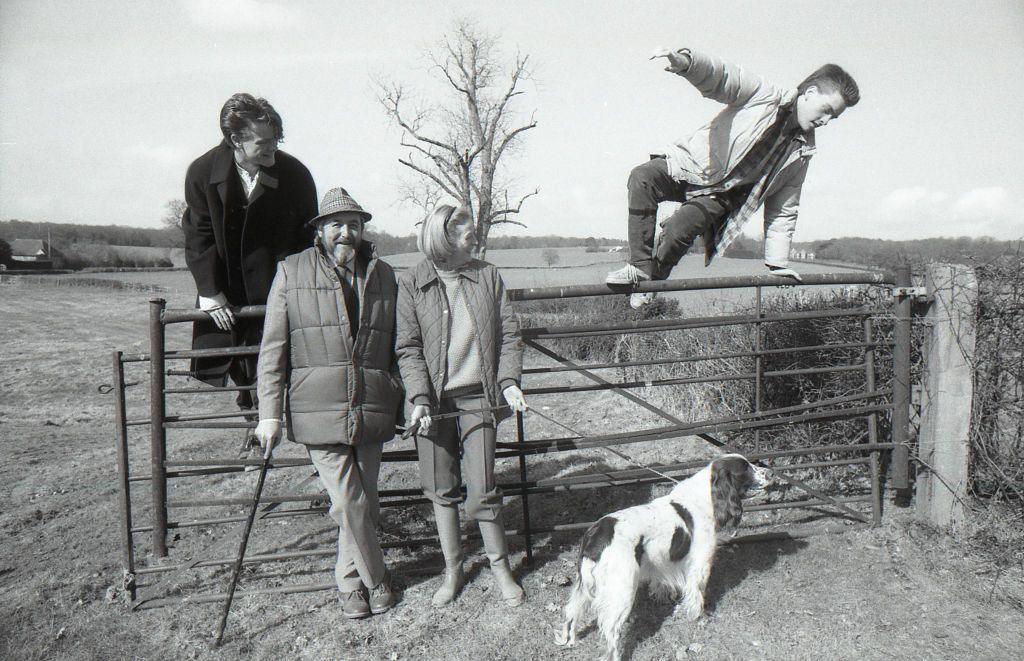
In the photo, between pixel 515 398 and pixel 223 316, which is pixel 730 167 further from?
pixel 223 316

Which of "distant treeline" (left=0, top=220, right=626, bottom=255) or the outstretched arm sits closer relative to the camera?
the outstretched arm

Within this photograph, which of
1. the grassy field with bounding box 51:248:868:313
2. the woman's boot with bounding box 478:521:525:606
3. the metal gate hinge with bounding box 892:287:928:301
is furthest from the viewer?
the grassy field with bounding box 51:248:868:313

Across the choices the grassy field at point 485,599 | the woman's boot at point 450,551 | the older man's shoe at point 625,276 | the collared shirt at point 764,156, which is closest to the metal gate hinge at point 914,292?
the collared shirt at point 764,156

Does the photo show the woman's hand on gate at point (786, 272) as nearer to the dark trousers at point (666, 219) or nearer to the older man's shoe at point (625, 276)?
the dark trousers at point (666, 219)

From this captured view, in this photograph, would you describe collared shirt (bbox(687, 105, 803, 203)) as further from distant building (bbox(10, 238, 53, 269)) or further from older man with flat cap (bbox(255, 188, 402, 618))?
distant building (bbox(10, 238, 53, 269))

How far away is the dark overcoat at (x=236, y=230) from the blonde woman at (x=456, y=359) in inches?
38.5

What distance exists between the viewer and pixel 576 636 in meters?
2.98

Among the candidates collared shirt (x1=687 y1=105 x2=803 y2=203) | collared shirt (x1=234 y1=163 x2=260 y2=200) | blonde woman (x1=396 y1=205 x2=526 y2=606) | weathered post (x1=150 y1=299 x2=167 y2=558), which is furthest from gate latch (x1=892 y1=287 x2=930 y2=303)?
weathered post (x1=150 y1=299 x2=167 y2=558)

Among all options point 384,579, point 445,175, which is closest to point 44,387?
point 384,579

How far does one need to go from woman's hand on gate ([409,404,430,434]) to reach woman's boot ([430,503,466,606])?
484 millimetres

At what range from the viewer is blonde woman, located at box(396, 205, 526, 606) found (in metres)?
3.01

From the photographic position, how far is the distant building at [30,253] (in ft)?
151

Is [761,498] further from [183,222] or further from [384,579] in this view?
[183,222]

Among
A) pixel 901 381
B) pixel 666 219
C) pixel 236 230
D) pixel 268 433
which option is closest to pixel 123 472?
pixel 268 433
